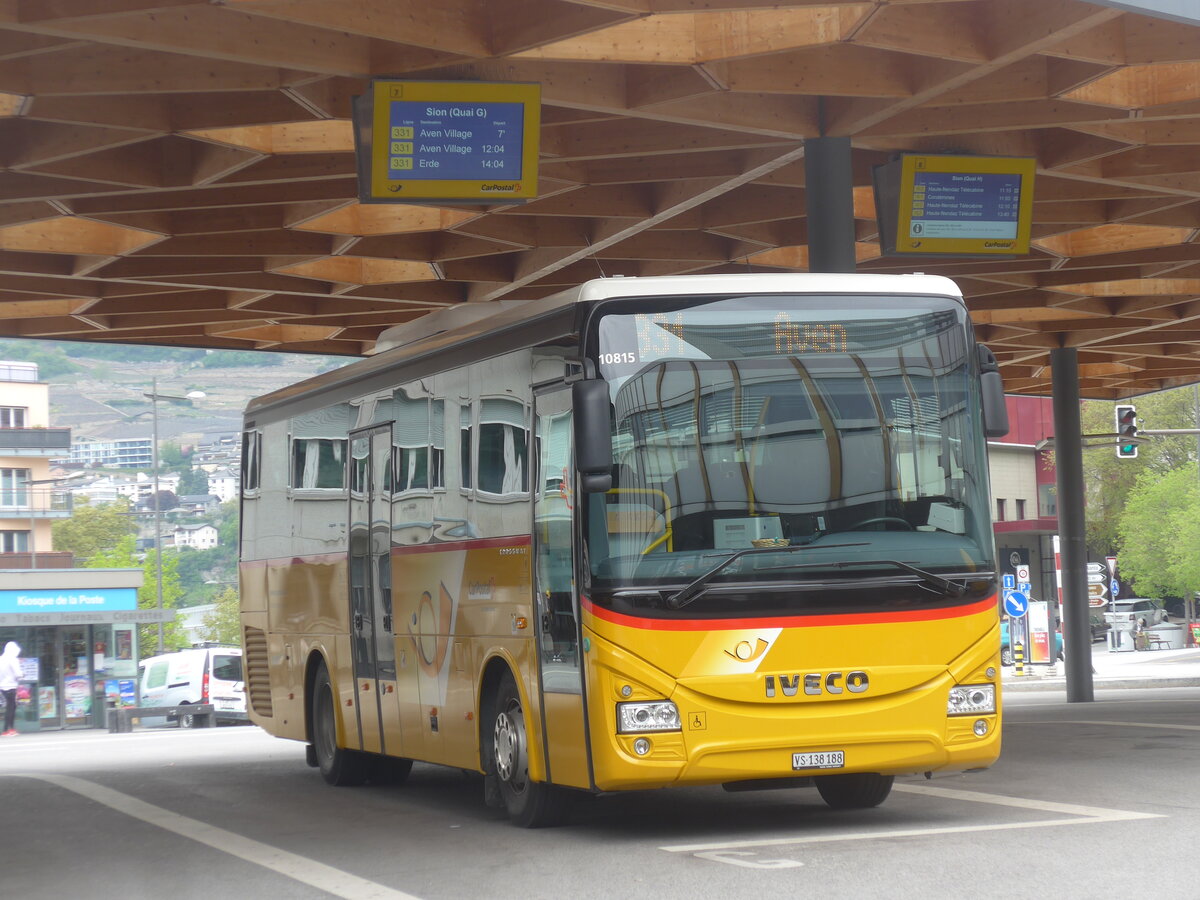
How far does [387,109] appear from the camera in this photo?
1330 cm

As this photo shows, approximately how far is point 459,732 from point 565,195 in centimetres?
782

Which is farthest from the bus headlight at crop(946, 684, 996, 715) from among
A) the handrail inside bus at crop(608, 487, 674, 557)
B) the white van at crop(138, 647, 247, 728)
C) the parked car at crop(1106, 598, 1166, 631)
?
the parked car at crop(1106, 598, 1166, 631)

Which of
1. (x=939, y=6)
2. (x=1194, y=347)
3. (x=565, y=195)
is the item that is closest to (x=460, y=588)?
(x=939, y=6)

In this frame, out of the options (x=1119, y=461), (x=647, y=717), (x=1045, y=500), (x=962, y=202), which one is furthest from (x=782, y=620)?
(x=1119, y=461)

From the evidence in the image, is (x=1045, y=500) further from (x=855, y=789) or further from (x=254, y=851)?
(x=254, y=851)

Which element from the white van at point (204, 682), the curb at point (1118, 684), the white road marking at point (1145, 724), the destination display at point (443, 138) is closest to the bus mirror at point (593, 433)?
the destination display at point (443, 138)

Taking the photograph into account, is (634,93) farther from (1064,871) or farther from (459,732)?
(1064,871)

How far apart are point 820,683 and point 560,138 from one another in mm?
7266

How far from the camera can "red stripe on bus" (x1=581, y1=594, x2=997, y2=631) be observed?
1026 cm

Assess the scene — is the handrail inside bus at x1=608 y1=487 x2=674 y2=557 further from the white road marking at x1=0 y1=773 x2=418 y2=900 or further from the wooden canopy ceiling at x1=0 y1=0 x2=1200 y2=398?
the wooden canopy ceiling at x1=0 y1=0 x2=1200 y2=398

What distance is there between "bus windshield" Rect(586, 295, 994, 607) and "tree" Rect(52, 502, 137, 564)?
11914cm

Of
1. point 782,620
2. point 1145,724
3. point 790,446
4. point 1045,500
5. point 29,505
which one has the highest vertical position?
point 29,505

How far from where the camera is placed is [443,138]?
44.2ft

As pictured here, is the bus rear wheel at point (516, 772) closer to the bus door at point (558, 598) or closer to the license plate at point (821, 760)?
the bus door at point (558, 598)
